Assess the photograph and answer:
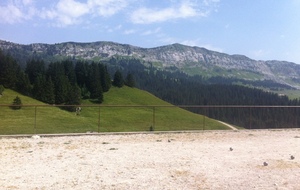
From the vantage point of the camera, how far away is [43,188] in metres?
9.11

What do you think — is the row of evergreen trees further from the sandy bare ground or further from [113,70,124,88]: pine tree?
the sandy bare ground

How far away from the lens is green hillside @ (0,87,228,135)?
2214 inches

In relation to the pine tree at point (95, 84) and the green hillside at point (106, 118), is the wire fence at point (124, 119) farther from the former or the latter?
the pine tree at point (95, 84)

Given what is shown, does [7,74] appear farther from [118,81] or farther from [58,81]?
[118,81]

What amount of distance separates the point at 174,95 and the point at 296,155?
151428mm

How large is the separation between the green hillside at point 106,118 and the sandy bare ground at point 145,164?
30824mm

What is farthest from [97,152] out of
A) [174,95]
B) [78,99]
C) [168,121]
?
[174,95]

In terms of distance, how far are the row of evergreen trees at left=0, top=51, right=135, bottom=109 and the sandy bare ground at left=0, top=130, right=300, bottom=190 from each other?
77697 millimetres

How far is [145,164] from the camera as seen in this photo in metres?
12.6

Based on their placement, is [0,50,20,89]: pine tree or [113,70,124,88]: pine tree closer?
[0,50,20,89]: pine tree

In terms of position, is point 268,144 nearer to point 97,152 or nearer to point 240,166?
point 240,166

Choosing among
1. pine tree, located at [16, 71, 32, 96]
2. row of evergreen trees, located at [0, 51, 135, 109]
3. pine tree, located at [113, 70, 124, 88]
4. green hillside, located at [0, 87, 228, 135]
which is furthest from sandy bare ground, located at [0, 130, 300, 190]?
pine tree, located at [113, 70, 124, 88]

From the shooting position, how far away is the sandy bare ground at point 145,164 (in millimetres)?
9898

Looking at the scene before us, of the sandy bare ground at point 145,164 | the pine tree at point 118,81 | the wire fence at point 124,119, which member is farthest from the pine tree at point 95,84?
the sandy bare ground at point 145,164
